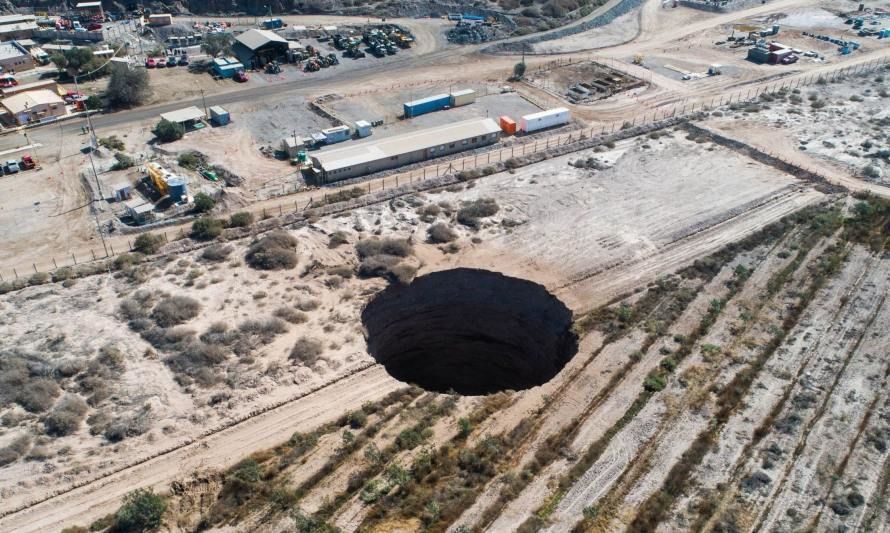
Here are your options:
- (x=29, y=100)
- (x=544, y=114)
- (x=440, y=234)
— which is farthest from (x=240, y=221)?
(x=29, y=100)

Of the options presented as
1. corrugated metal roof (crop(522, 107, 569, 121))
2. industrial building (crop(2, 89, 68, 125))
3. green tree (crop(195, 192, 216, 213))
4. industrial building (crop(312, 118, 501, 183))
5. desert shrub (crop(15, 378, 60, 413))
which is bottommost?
desert shrub (crop(15, 378, 60, 413))

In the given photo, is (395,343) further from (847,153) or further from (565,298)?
(847,153)

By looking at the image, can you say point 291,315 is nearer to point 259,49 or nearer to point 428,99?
point 428,99

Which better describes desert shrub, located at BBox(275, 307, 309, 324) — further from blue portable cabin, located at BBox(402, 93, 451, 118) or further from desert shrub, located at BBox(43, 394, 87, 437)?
blue portable cabin, located at BBox(402, 93, 451, 118)

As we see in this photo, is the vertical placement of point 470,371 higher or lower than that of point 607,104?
lower

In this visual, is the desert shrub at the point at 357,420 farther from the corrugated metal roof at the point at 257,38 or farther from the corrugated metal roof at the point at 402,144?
the corrugated metal roof at the point at 257,38

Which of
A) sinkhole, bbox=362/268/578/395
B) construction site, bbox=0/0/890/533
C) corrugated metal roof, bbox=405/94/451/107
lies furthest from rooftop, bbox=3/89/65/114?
sinkhole, bbox=362/268/578/395

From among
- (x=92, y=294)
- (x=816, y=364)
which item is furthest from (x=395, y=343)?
(x=816, y=364)
